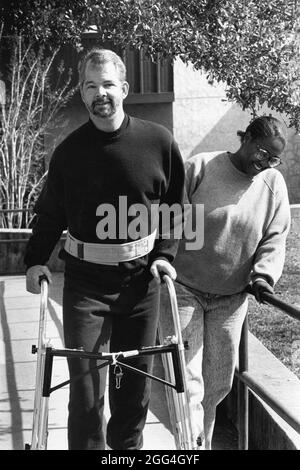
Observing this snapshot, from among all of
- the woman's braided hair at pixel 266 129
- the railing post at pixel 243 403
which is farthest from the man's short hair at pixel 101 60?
the railing post at pixel 243 403

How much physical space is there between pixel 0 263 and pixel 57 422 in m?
6.18

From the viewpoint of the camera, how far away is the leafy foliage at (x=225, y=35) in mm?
6574

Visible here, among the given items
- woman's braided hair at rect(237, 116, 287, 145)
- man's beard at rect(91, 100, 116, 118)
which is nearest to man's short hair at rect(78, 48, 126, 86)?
man's beard at rect(91, 100, 116, 118)

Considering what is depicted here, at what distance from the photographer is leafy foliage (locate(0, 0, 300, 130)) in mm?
6574

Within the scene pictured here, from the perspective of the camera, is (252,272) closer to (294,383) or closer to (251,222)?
(251,222)

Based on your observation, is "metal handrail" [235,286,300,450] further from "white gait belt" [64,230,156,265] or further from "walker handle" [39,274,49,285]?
"walker handle" [39,274,49,285]

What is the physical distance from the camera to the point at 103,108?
3.98 meters

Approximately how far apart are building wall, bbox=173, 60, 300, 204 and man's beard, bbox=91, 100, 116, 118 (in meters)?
13.2

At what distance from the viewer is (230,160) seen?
4730 millimetres

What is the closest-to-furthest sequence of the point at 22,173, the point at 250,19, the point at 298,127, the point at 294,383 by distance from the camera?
the point at 294,383 → the point at 250,19 → the point at 298,127 → the point at 22,173

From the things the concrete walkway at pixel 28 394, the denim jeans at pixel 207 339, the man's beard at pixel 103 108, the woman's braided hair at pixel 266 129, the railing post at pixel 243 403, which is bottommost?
Result: the concrete walkway at pixel 28 394

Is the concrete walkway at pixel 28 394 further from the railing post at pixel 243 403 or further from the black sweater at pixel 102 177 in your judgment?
the black sweater at pixel 102 177

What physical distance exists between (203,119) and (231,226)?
12896mm

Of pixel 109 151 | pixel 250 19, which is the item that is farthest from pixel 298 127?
pixel 109 151
